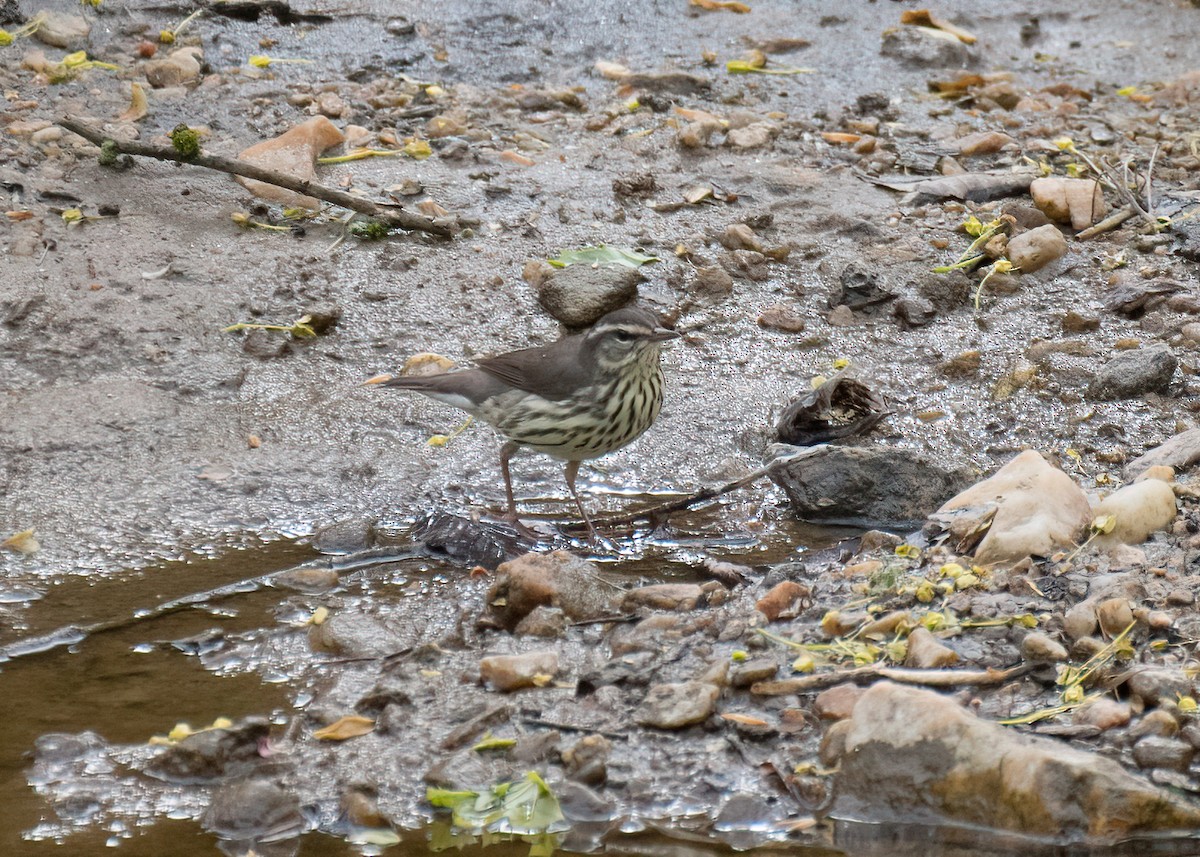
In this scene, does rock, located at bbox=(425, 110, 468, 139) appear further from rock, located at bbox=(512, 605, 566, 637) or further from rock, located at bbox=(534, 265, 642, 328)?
rock, located at bbox=(512, 605, 566, 637)

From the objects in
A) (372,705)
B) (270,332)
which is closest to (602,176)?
(270,332)

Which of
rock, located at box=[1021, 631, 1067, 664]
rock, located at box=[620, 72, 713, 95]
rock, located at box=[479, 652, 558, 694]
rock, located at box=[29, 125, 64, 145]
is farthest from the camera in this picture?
rock, located at box=[620, 72, 713, 95]

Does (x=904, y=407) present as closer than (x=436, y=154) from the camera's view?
Yes

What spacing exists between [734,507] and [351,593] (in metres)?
1.99

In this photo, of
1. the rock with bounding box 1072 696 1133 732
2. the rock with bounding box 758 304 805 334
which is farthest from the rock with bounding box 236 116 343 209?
the rock with bounding box 1072 696 1133 732

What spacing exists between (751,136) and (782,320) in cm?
235

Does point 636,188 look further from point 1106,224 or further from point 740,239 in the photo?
point 1106,224

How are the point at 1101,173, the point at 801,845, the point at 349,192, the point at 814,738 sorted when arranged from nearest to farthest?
the point at 801,845, the point at 814,738, the point at 349,192, the point at 1101,173

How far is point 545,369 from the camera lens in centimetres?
670

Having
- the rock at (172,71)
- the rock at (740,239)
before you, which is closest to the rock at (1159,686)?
the rock at (740,239)

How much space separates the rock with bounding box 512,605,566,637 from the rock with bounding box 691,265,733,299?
3660 millimetres

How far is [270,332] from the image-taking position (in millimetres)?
7871

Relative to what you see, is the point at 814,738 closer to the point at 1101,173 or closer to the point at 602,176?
the point at 602,176

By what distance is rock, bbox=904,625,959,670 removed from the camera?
4613mm
